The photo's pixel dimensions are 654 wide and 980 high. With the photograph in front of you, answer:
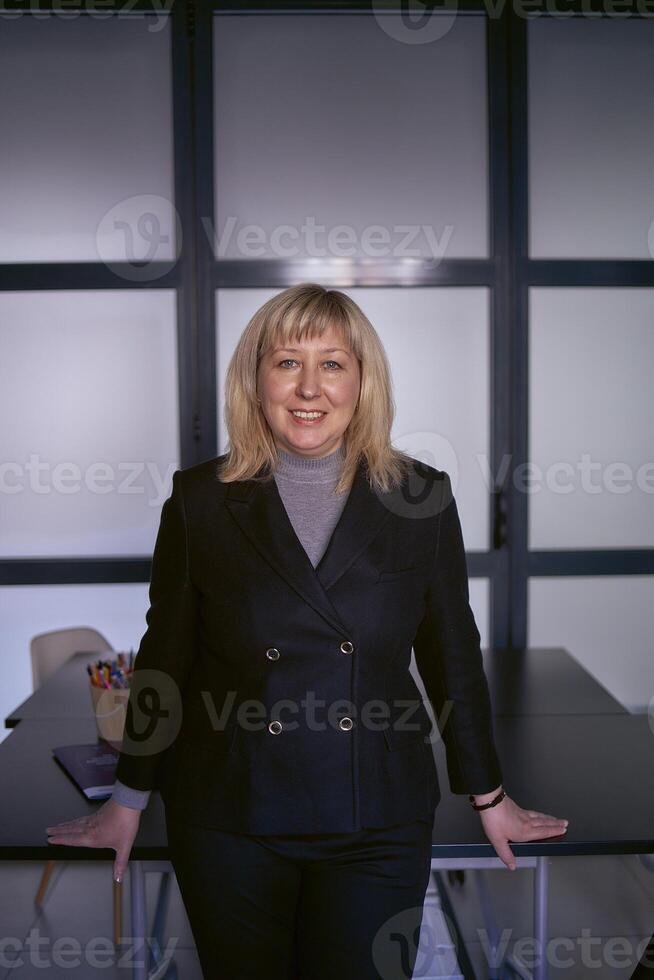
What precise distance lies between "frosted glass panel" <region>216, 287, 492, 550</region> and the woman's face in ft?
6.47

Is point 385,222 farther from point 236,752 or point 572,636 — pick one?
point 236,752

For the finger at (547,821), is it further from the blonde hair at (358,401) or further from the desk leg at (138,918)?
the desk leg at (138,918)

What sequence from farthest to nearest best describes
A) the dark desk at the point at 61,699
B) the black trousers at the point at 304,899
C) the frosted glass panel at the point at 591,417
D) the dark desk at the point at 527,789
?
the frosted glass panel at the point at 591,417 < the dark desk at the point at 61,699 < the dark desk at the point at 527,789 < the black trousers at the point at 304,899

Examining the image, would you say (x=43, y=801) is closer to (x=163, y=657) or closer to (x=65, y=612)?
(x=163, y=657)

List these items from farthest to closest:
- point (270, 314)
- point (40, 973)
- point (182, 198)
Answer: point (182, 198) < point (40, 973) < point (270, 314)

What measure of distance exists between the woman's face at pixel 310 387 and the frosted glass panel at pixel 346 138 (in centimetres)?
203

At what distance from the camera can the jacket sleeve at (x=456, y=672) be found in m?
1.42

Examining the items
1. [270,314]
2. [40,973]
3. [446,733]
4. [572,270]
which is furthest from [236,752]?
[572,270]

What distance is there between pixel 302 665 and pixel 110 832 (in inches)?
A: 17.8

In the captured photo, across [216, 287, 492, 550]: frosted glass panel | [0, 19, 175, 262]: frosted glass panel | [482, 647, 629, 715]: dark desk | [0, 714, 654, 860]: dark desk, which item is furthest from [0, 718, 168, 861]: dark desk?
[0, 19, 175, 262]: frosted glass panel

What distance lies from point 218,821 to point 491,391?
2.41m

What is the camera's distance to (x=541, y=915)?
184 centimetres

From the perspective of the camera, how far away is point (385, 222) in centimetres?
334

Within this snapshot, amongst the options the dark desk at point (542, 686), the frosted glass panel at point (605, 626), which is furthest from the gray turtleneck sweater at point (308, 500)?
the frosted glass panel at point (605, 626)
